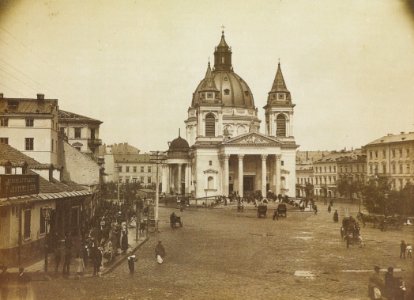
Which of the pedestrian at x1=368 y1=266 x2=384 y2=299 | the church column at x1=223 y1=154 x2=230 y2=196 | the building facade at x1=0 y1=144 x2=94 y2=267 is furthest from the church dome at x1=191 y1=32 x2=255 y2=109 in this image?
the pedestrian at x1=368 y1=266 x2=384 y2=299

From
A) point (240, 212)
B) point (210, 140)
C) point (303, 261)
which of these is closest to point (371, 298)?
point (303, 261)

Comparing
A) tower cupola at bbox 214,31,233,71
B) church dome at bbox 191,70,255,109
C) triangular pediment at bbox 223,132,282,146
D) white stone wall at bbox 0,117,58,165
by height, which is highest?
tower cupola at bbox 214,31,233,71

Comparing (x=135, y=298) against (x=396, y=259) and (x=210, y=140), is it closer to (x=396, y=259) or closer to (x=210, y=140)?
(x=396, y=259)

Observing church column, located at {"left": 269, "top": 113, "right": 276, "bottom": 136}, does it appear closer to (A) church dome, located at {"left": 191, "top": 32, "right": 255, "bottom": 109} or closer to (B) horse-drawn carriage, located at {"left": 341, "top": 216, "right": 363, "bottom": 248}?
(A) church dome, located at {"left": 191, "top": 32, "right": 255, "bottom": 109}

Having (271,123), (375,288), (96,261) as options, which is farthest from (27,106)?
(271,123)

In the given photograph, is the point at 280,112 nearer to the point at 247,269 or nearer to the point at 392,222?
the point at 392,222

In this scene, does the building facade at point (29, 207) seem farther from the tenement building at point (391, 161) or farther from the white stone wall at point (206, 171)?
the white stone wall at point (206, 171)
